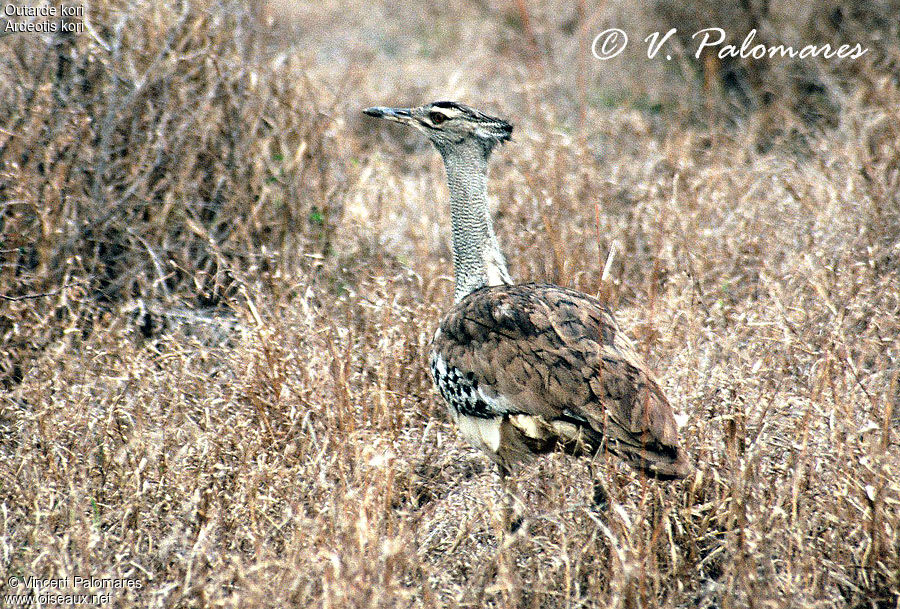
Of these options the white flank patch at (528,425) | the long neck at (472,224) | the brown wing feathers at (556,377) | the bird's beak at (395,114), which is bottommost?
the white flank patch at (528,425)

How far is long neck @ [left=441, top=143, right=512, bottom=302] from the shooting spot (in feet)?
10.3

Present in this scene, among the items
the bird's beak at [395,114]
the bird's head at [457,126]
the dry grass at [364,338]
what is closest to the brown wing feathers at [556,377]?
the dry grass at [364,338]

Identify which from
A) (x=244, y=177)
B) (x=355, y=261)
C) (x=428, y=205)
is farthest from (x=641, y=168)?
(x=244, y=177)

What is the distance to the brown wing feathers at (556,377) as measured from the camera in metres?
2.43

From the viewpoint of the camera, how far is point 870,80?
5039mm

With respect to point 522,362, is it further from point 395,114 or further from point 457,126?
point 395,114

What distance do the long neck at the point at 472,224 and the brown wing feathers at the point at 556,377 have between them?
22cm

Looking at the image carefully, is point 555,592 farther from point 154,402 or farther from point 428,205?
point 428,205

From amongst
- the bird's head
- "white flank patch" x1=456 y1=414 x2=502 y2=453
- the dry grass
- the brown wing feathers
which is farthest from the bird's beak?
"white flank patch" x1=456 y1=414 x2=502 y2=453

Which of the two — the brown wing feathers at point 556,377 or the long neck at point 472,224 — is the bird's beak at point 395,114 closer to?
the long neck at point 472,224

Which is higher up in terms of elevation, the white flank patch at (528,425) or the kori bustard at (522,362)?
the kori bustard at (522,362)

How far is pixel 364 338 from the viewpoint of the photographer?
361 cm

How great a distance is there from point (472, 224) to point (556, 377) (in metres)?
0.76

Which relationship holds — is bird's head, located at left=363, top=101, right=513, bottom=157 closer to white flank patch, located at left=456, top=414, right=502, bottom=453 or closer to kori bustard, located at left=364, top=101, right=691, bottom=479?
kori bustard, located at left=364, top=101, right=691, bottom=479
